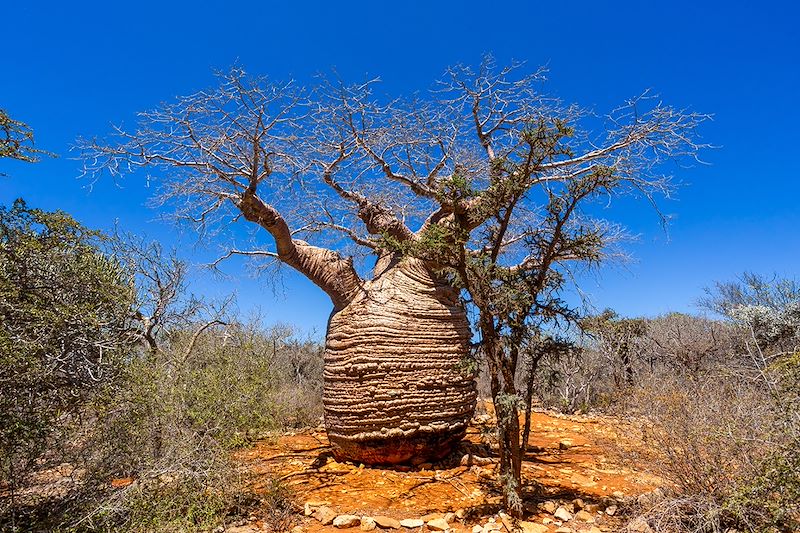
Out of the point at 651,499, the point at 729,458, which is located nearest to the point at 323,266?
the point at 651,499

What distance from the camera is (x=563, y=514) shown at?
396 cm

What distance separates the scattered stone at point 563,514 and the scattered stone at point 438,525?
895 millimetres

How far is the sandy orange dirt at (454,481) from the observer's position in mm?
4270

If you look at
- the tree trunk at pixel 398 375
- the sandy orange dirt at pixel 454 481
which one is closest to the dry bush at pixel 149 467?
the sandy orange dirt at pixel 454 481

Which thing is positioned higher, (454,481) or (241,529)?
(454,481)

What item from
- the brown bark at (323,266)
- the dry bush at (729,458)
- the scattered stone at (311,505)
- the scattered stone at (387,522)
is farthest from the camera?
the brown bark at (323,266)

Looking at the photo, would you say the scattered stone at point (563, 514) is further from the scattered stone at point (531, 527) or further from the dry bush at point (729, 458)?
the dry bush at point (729, 458)

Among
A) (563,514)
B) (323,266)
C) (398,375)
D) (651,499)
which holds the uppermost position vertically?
(323,266)

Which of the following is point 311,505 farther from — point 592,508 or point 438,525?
point 592,508

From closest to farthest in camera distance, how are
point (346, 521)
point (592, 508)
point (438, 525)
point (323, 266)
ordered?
point (438, 525) < point (346, 521) < point (592, 508) < point (323, 266)

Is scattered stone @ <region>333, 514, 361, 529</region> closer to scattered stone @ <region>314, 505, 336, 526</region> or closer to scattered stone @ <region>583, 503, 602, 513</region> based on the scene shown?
scattered stone @ <region>314, 505, 336, 526</region>

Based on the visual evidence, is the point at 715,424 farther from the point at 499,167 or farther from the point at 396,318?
the point at 396,318

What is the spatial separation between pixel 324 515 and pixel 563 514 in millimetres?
1972

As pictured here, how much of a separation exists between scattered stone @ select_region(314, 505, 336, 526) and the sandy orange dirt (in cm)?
5
